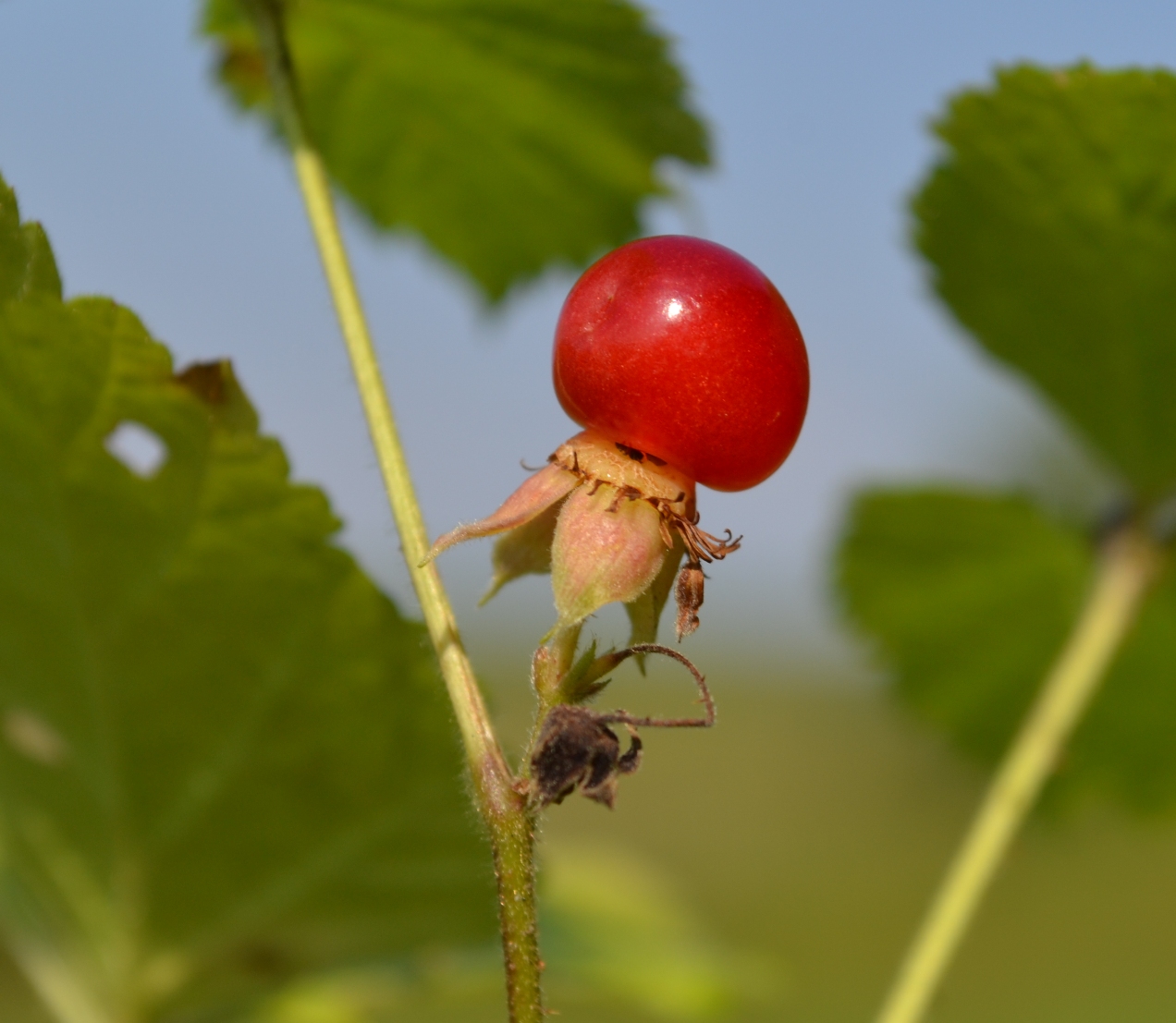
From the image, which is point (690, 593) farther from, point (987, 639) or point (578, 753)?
point (987, 639)

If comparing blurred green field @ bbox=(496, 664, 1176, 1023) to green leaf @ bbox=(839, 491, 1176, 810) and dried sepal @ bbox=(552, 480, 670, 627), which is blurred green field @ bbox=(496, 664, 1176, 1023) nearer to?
green leaf @ bbox=(839, 491, 1176, 810)

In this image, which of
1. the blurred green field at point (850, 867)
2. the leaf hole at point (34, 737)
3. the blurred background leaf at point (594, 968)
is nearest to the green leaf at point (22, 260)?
the leaf hole at point (34, 737)

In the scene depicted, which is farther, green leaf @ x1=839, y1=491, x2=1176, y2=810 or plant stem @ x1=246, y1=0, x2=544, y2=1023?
green leaf @ x1=839, y1=491, x2=1176, y2=810

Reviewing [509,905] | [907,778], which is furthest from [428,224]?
[907,778]

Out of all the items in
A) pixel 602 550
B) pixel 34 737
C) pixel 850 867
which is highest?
pixel 850 867

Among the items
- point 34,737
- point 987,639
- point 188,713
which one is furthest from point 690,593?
point 987,639

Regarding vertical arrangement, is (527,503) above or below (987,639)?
below

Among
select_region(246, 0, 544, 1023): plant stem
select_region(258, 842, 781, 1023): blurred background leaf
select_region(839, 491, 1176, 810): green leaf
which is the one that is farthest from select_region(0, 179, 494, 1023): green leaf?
select_region(839, 491, 1176, 810): green leaf
